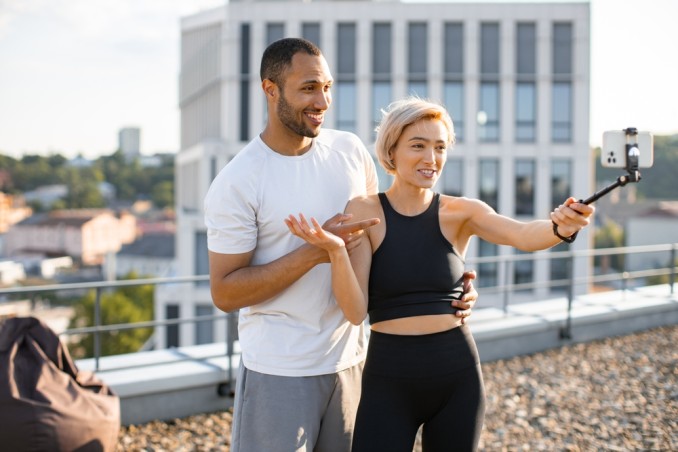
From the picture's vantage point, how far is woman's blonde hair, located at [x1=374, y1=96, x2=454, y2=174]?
8.30 ft

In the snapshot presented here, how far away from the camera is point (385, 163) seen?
105 inches

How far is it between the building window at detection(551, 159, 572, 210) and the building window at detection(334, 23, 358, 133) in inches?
385

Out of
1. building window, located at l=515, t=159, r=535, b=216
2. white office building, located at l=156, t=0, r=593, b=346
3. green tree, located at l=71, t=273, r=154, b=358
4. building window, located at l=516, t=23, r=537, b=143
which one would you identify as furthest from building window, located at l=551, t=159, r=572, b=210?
green tree, located at l=71, t=273, r=154, b=358

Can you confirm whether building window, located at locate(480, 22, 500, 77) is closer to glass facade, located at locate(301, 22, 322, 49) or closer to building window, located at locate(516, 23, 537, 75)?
building window, located at locate(516, 23, 537, 75)

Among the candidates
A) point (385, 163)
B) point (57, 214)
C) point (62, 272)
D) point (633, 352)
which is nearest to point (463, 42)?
point (633, 352)

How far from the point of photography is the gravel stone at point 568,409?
5051 mm

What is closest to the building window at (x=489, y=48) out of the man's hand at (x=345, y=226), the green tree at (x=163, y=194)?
Answer: the man's hand at (x=345, y=226)

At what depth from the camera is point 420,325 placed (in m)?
2.48

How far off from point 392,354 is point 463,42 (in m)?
34.8

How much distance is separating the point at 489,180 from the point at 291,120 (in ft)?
110

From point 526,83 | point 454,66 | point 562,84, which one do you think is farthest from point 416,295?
point 562,84

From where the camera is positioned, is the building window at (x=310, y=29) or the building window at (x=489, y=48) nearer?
the building window at (x=310, y=29)

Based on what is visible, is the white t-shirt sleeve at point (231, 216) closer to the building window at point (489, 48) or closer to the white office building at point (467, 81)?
the white office building at point (467, 81)

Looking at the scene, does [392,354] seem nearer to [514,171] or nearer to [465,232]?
[465,232]
